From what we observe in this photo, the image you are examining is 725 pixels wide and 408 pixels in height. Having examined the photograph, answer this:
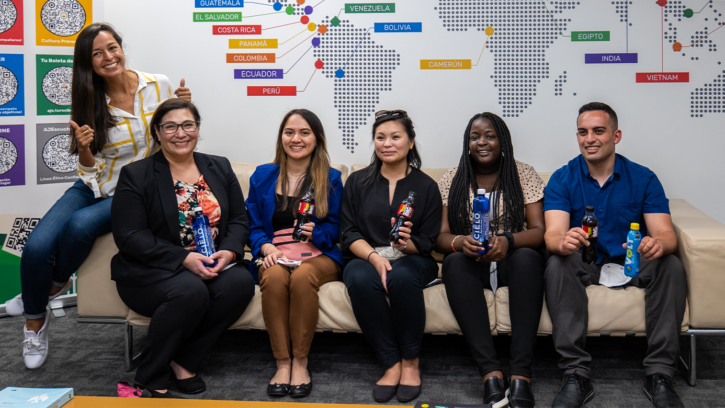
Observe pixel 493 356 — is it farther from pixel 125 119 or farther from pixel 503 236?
pixel 125 119

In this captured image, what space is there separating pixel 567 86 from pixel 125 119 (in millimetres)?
2570

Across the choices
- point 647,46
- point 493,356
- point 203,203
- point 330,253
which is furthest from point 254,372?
point 647,46

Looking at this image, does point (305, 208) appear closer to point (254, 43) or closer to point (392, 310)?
point (392, 310)

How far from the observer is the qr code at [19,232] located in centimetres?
342

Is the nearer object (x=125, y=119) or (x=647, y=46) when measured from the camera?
(x=125, y=119)

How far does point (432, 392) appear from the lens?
2.36m

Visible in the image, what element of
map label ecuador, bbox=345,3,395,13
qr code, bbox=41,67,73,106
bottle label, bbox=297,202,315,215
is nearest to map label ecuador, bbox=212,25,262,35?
map label ecuador, bbox=345,3,395,13

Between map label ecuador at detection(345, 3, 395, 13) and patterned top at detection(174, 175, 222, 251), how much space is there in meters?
1.61

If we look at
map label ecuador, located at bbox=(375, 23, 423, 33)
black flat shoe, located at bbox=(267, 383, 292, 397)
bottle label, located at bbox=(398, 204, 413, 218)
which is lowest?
black flat shoe, located at bbox=(267, 383, 292, 397)

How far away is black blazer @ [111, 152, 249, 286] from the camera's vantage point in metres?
2.39

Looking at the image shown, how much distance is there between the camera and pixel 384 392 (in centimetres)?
230

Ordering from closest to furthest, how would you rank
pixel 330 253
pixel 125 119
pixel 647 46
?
pixel 330 253, pixel 125 119, pixel 647 46

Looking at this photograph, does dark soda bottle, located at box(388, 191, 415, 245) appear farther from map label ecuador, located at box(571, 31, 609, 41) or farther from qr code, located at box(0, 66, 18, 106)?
qr code, located at box(0, 66, 18, 106)

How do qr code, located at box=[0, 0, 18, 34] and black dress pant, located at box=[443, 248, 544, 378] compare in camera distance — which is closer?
black dress pant, located at box=[443, 248, 544, 378]
